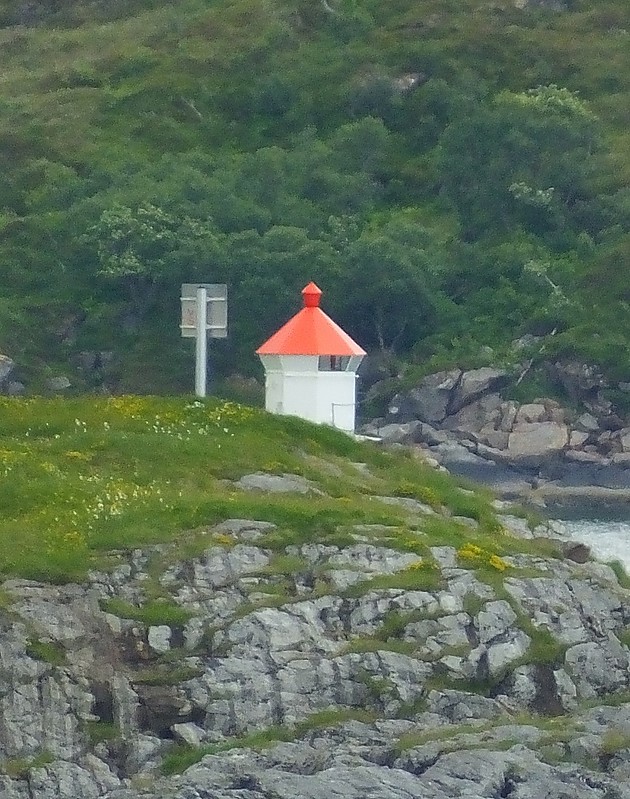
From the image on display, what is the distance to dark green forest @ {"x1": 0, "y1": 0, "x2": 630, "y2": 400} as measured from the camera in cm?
9906

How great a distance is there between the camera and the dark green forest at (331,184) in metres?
99.1

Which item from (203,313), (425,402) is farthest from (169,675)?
(425,402)

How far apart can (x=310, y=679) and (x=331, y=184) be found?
85.7 metres

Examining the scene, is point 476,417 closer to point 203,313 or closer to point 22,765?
point 203,313

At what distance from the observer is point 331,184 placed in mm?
112750

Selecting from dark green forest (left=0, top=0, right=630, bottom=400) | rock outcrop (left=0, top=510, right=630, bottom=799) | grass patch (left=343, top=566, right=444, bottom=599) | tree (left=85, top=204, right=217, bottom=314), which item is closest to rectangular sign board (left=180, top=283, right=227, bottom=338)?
rock outcrop (left=0, top=510, right=630, bottom=799)

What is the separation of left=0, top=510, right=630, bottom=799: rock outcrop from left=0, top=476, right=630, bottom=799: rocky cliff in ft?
0.09

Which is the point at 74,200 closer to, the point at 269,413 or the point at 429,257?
the point at 429,257

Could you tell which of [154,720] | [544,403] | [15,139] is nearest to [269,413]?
[154,720]

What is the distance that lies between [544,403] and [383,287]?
9856mm

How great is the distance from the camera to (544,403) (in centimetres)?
9325

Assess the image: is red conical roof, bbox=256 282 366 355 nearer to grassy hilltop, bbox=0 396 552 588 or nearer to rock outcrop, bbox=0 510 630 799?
grassy hilltop, bbox=0 396 552 588

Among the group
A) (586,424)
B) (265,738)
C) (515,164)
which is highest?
(515,164)

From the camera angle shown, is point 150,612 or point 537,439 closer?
point 150,612
